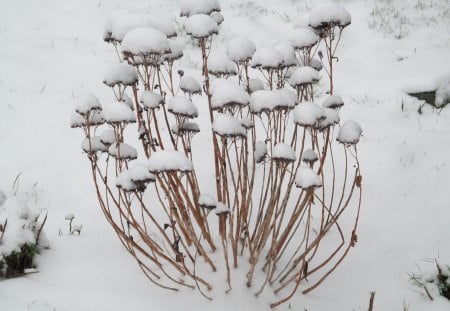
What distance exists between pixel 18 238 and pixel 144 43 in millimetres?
1476

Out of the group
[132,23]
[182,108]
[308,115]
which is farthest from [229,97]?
[132,23]

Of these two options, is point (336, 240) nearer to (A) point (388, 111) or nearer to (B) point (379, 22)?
(A) point (388, 111)

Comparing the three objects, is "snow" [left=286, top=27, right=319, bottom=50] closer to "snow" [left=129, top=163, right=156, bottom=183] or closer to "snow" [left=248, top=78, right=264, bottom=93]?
"snow" [left=248, top=78, right=264, bottom=93]

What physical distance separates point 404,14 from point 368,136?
9.99ft

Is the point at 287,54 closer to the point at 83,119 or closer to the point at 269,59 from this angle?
the point at 269,59

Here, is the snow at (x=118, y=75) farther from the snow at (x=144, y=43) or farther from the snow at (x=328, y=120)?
the snow at (x=328, y=120)

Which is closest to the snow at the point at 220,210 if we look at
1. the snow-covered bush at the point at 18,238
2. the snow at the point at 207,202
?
the snow at the point at 207,202

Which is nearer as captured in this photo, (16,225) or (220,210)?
(220,210)

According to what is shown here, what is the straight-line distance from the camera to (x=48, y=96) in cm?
464

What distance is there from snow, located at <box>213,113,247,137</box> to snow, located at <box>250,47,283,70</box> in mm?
323

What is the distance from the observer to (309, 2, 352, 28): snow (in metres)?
2.03

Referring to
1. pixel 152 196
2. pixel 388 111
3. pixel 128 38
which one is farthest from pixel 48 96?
pixel 388 111

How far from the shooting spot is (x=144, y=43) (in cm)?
177

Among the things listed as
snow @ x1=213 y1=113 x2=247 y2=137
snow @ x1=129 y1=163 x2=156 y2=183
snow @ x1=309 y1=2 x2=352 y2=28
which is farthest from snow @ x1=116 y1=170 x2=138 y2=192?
snow @ x1=309 y1=2 x2=352 y2=28
